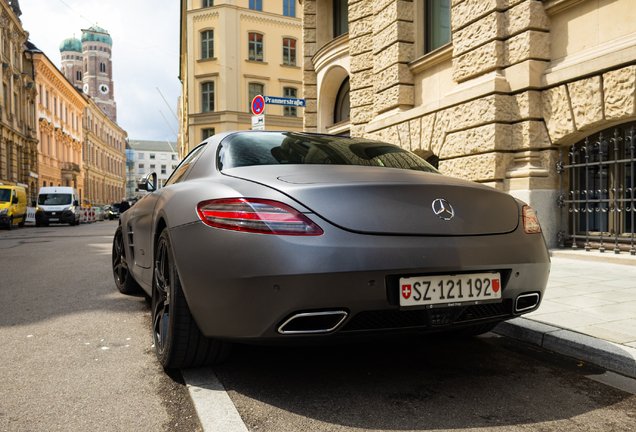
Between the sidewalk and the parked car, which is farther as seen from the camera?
the parked car

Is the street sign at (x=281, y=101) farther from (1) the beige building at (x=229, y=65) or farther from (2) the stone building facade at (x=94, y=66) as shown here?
(2) the stone building facade at (x=94, y=66)

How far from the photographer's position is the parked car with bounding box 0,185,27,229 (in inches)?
902

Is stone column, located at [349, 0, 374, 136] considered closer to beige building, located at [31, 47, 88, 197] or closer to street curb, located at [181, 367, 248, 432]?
street curb, located at [181, 367, 248, 432]

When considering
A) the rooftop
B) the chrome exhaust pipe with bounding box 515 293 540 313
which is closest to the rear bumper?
the chrome exhaust pipe with bounding box 515 293 540 313

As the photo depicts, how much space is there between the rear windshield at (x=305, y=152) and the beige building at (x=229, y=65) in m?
29.7

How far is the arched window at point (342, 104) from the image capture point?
1577cm

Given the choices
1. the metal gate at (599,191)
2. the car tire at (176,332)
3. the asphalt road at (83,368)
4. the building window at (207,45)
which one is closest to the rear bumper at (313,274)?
the car tire at (176,332)

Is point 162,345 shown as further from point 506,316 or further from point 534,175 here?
point 534,175

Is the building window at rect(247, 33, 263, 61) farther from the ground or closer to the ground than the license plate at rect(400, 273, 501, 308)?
→ farther from the ground

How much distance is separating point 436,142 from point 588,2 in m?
3.22

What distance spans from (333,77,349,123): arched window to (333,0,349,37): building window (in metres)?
1.53

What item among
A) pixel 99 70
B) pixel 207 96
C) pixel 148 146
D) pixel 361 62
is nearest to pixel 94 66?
pixel 99 70

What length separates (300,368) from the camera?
2939 millimetres

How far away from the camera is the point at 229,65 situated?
33219mm
